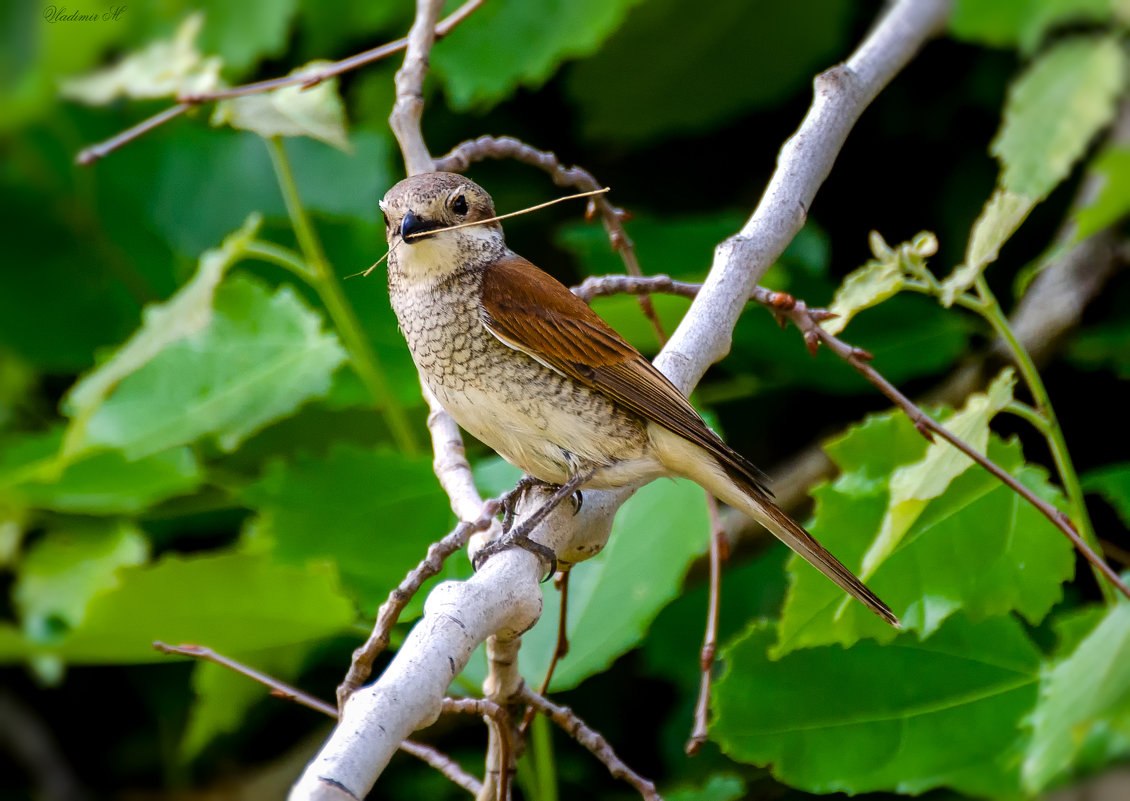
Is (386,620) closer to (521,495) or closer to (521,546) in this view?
→ (521,546)

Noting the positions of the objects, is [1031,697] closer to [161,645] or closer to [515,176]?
[161,645]

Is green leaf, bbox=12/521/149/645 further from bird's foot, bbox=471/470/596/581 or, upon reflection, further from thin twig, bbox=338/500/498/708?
thin twig, bbox=338/500/498/708

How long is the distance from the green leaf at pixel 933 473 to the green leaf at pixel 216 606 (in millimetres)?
1204

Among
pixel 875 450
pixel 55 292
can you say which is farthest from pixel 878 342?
pixel 55 292

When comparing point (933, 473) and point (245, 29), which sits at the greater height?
point (245, 29)

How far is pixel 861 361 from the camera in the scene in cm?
204

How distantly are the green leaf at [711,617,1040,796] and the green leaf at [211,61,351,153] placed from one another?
4.72ft

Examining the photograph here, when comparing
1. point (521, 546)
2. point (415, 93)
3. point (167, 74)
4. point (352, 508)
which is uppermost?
point (167, 74)

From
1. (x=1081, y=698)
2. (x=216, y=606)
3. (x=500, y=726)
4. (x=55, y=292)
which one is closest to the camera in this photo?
(x=1081, y=698)

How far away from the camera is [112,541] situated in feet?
10.6

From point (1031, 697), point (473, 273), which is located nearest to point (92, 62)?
point (473, 273)

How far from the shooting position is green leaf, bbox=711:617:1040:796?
91.2 inches

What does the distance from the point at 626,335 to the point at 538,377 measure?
101 cm

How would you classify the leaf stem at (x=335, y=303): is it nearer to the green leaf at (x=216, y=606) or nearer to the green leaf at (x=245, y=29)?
the green leaf at (x=216, y=606)
